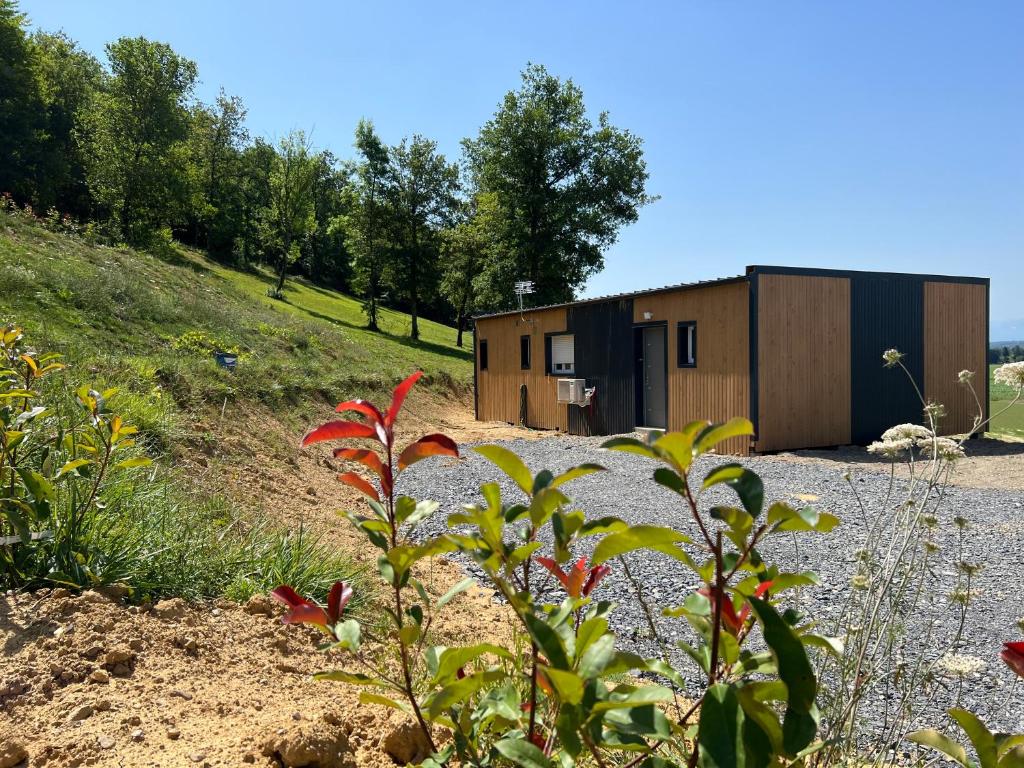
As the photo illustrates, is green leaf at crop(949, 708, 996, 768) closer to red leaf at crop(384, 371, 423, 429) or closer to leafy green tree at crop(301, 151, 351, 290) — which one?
red leaf at crop(384, 371, 423, 429)

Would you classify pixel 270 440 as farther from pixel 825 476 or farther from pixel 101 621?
pixel 825 476

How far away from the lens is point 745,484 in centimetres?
76

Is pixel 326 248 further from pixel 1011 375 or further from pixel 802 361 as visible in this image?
pixel 1011 375

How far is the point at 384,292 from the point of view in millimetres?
42969

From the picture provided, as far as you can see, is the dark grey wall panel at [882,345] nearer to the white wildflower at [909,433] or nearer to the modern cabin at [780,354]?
the modern cabin at [780,354]

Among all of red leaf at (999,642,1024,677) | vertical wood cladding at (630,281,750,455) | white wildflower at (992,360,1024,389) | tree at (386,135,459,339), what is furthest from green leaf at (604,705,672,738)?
tree at (386,135,459,339)

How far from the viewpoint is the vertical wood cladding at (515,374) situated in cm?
1673

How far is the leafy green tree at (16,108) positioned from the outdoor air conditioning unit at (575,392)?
29.5 m

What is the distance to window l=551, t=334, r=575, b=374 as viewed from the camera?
53.1ft

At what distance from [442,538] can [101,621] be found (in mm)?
1908

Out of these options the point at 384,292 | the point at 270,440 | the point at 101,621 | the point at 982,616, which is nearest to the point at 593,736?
the point at 101,621

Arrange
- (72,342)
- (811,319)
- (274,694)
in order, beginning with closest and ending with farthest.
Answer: (274,694) < (72,342) < (811,319)

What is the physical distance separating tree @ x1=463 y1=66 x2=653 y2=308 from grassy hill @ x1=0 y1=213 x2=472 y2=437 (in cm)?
865

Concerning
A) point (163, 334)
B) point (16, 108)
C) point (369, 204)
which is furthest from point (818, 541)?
point (16, 108)
